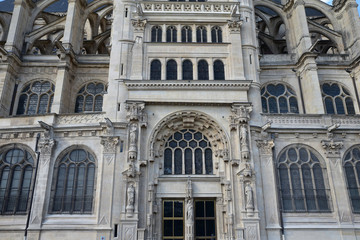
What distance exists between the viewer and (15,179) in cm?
1852

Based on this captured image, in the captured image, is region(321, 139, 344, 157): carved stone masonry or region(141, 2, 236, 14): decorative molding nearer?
region(321, 139, 344, 157): carved stone masonry

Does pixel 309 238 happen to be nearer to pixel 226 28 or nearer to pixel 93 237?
pixel 93 237

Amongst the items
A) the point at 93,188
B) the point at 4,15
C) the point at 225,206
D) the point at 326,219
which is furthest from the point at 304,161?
the point at 4,15

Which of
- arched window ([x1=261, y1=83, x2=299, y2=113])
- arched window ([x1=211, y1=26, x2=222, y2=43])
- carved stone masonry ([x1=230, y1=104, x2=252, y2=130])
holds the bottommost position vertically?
carved stone masonry ([x1=230, y1=104, x2=252, y2=130])

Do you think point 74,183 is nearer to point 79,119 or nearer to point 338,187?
point 79,119

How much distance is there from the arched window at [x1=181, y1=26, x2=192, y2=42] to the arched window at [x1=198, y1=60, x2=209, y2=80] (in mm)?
2164

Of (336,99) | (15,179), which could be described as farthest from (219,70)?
(15,179)

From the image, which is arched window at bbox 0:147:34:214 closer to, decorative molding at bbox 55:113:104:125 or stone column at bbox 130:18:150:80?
decorative molding at bbox 55:113:104:125

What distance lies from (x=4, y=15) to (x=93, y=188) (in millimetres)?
19747

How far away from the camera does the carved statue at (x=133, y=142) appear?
17.5 m

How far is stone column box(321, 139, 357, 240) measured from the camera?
17.5 m

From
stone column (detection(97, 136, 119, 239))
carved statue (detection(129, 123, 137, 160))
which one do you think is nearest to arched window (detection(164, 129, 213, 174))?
carved statue (detection(129, 123, 137, 160))

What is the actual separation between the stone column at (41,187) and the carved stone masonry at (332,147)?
17.0m

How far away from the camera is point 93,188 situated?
17922 millimetres
